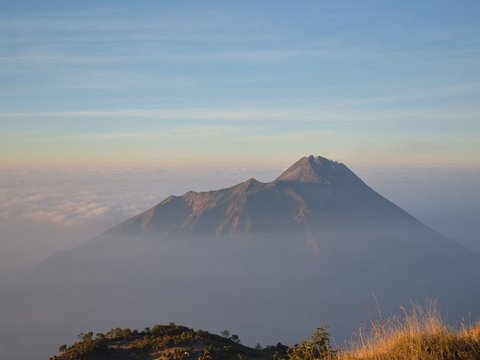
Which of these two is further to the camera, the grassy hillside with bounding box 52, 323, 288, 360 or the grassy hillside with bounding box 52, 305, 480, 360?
the grassy hillside with bounding box 52, 323, 288, 360

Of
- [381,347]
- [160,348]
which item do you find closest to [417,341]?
[381,347]

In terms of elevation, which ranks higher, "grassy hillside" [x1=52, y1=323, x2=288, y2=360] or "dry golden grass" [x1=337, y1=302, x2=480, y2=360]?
"dry golden grass" [x1=337, y1=302, x2=480, y2=360]

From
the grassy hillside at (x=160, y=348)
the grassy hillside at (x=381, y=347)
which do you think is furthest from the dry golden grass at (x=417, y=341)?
the grassy hillside at (x=160, y=348)

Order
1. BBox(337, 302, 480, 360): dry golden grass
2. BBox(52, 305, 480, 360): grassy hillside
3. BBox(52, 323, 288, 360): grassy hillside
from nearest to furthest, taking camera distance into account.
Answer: BBox(337, 302, 480, 360): dry golden grass, BBox(52, 305, 480, 360): grassy hillside, BBox(52, 323, 288, 360): grassy hillside

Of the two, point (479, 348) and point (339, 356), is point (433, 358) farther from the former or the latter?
point (339, 356)

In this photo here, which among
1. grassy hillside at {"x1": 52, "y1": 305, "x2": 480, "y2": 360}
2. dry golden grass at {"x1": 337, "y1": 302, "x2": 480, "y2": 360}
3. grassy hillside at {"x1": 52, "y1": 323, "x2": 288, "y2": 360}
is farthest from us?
grassy hillside at {"x1": 52, "y1": 323, "x2": 288, "y2": 360}

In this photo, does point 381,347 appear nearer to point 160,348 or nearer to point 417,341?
point 417,341

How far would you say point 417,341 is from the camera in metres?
12.3

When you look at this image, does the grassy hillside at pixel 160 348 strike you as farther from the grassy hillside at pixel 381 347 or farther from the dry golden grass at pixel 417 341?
the dry golden grass at pixel 417 341

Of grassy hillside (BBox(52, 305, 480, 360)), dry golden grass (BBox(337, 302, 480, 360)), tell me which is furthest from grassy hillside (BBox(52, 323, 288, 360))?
dry golden grass (BBox(337, 302, 480, 360))

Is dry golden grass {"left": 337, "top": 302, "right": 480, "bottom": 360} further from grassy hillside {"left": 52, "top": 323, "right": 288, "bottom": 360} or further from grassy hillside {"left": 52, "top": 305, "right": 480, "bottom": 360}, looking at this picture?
Answer: grassy hillside {"left": 52, "top": 323, "right": 288, "bottom": 360}

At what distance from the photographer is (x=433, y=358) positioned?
38.3 ft

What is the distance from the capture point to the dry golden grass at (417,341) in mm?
11914

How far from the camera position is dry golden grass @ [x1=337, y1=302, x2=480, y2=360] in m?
11.9
